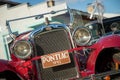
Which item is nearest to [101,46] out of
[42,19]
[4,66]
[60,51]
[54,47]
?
[60,51]

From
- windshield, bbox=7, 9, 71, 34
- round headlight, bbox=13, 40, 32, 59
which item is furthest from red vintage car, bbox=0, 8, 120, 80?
windshield, bbox=7, 9, 71, 34

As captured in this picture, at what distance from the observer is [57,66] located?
6078 mm

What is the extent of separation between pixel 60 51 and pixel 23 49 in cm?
71

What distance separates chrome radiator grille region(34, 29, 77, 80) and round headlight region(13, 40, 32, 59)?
0.28 m

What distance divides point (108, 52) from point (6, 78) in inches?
83.2

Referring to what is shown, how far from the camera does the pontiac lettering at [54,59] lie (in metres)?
5.79

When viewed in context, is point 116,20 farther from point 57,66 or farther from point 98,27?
Answer: point 57,66

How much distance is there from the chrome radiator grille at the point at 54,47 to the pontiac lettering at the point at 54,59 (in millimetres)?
265

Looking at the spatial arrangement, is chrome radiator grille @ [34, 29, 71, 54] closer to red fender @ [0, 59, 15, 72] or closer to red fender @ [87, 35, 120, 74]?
red fender @ [87, 35, 120, 74]

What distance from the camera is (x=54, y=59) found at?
581cm

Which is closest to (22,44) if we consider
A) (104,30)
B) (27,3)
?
(104,30)

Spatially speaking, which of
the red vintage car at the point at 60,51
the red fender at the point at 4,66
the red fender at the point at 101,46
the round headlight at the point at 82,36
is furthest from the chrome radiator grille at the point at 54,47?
the red fender at the point at 4,66

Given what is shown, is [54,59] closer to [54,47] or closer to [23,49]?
[54,47]

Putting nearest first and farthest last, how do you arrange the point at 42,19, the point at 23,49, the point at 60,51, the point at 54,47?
the point at 23,49 < the point at 60,51 < the point at 54,47 < the point at 42,19
